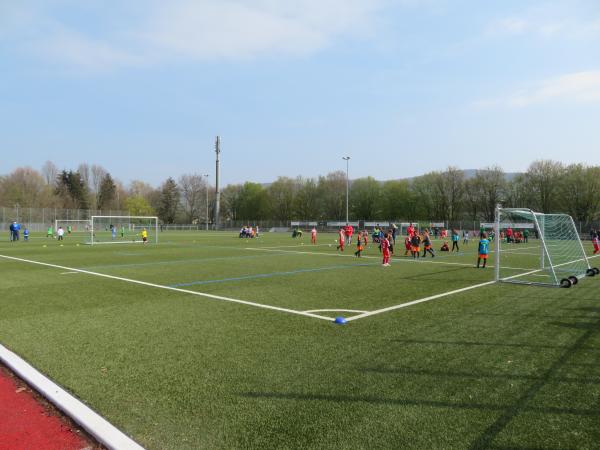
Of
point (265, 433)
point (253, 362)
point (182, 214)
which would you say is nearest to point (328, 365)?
point (253, 362)

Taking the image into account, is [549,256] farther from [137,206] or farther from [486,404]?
[137,206]

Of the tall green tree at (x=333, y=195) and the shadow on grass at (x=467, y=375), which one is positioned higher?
the tall green tree at (x=333, y=195)

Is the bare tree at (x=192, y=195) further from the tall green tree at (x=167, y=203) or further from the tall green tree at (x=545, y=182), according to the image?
the tall green tree at (x=545, y=182)

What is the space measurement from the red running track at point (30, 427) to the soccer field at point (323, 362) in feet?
1.11

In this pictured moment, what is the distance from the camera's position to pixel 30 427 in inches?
147

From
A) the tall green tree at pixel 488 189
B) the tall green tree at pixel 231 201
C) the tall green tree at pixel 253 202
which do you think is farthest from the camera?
the tall green tree at pixel 231 201

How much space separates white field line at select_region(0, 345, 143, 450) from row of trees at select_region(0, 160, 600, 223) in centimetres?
6871

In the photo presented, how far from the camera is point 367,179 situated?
86.7m

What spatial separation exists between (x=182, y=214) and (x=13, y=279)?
9432cm

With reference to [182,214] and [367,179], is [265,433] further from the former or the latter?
[182,214]

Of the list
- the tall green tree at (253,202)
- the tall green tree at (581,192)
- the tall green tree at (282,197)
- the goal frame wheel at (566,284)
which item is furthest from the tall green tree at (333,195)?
the goal frame wheel at (566,284)

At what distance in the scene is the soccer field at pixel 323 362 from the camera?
3607mm

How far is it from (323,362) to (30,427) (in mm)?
3180

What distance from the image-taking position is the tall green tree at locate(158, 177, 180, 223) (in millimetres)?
102000
